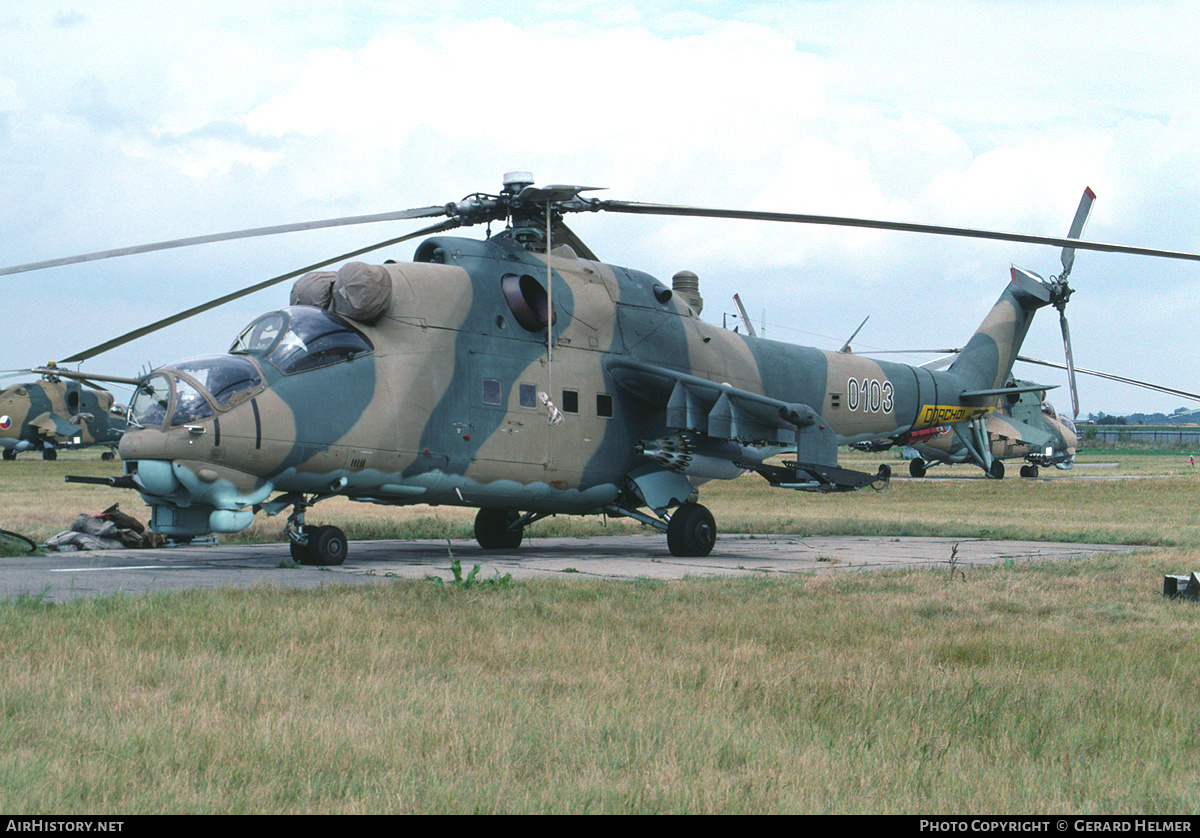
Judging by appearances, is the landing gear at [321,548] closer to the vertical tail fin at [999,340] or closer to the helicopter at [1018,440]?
the vertical tail fin at [999,340]

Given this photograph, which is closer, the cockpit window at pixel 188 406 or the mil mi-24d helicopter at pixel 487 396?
the cockpit window at pixel 188 406

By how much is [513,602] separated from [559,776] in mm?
5050

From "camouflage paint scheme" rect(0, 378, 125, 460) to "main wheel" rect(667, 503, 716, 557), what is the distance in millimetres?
50926

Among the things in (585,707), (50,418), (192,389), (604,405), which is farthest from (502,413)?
(50,418)

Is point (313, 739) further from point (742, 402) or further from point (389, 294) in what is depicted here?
point (742, 402)

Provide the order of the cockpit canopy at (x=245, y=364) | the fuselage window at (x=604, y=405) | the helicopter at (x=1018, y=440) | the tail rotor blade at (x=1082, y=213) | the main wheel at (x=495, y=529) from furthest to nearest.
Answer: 1. the helicopter at (x=1018, y=440)
2. the tail rotor blade at (x=1082, y=213)
3. the main wheel at (x=495, y=529)
4. the fuselage window at (x=604, y=405)
5. the cockpit canopy at (x=245, y=364)

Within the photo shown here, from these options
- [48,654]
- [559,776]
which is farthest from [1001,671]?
[48,654]

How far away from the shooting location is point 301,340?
1339 centimetres

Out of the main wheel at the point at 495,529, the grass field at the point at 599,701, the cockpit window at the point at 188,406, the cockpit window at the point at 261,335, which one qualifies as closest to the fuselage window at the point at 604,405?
the main wheel at the point at 495,529

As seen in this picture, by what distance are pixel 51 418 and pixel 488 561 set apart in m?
55.8

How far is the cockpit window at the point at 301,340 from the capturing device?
43.6 feet

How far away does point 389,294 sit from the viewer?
560 inches

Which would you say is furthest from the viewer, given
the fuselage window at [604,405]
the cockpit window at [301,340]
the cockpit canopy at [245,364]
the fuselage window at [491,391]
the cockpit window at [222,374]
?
the fuselage window at [604,405]

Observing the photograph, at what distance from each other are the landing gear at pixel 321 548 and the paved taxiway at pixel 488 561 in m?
0.24
